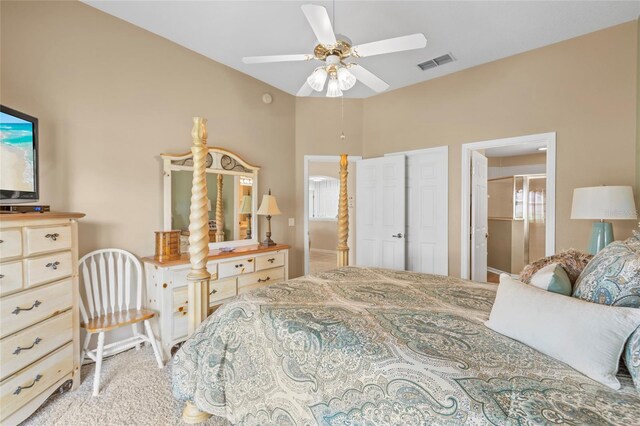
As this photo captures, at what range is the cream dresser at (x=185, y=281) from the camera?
246cm

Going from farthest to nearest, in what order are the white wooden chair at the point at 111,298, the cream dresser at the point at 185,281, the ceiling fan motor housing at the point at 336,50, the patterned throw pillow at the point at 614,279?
the cream dresser at the point at 185,281 < the white wooden chair at the point at 111,298 < the ceiling fan motor housing at the point at 336,50 < the patterned throw pillow at the point at 614,279

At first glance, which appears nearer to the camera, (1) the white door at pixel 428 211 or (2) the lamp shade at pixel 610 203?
(2) the lamp shade at pixel 610 203

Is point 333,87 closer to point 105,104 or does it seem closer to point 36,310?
point 105,104

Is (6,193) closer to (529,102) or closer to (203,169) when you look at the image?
(203,169)

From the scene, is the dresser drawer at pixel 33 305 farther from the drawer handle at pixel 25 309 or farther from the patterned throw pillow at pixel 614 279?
the patterned throw pillow at pixel 614 279

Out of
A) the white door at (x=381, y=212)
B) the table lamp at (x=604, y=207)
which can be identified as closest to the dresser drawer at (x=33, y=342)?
the white door at (x=381, y=212)

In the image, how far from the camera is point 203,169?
1854 millimetres

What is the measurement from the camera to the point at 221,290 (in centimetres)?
283

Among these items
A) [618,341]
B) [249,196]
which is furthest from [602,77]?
[249,196]

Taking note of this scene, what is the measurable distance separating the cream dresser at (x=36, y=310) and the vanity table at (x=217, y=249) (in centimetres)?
59

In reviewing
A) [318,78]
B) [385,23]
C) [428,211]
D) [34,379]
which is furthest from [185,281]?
[428,211]

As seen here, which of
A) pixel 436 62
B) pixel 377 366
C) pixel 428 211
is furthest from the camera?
pixel 428 211

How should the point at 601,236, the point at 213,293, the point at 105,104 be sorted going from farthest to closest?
the point at 213,293 < the point at 105,104 < the point at 601,236

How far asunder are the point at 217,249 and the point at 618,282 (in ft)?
10.2
